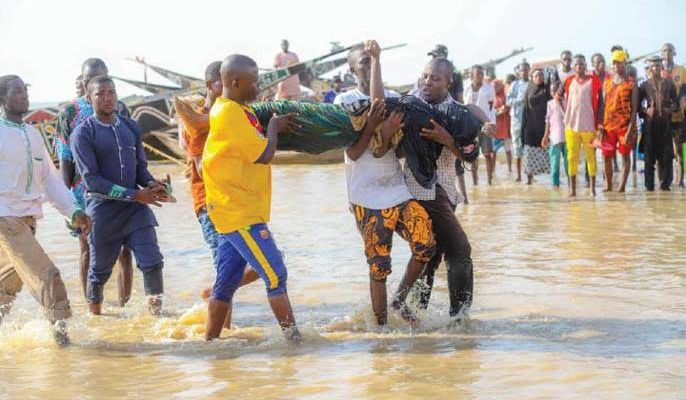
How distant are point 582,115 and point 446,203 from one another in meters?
8.07

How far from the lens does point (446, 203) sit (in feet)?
21.2

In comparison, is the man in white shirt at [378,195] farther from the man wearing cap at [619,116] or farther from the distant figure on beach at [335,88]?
the distant figure on beach at [335,88]

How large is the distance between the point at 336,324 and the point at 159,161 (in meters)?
17.8

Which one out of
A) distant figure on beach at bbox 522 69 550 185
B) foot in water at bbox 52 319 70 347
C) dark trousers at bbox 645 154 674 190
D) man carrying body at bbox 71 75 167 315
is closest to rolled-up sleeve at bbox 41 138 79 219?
man carrying body at bbox 71 75 167 315

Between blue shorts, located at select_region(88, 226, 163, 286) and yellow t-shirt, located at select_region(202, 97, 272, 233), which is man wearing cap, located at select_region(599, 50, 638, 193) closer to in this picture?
blue shorts, located at select_region(88, 226, 163, 286)

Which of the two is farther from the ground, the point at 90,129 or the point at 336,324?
the point at 90,129

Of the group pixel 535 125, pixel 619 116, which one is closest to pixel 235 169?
pixel 619 116

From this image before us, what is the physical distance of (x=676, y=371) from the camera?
529 cm

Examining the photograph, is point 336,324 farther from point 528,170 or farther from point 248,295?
point 528,170

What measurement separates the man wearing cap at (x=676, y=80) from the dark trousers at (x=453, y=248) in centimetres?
898

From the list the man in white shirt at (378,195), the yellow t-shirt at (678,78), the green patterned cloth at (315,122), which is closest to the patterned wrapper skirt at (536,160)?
the yellow t-shirt at (678,78)

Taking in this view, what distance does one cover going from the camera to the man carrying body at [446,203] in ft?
21.0

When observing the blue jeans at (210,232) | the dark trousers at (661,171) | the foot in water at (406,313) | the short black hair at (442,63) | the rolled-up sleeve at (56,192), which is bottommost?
the foot in water at (406,313)

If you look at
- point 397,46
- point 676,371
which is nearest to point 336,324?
point 676,371
